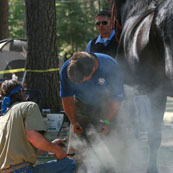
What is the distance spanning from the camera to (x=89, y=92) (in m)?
3.93

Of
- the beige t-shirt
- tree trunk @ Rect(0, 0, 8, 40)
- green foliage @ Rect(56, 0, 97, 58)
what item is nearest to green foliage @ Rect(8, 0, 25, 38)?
green foliage @ Rect(56, 0, 97, 58)

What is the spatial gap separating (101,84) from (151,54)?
0.68 m

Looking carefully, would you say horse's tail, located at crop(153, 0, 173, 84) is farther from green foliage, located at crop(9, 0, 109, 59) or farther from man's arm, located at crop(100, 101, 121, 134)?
green foliage, located at crop(9, 0, 109, 59)

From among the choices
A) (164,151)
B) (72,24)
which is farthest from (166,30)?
(72,24)

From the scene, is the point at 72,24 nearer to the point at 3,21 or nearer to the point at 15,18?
the point at 15,18

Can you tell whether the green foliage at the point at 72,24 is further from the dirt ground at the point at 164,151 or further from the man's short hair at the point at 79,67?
the man's short hair at the point at 79,67

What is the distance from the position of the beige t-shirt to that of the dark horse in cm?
142

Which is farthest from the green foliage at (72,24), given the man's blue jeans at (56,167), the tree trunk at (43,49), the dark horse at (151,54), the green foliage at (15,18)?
the man's blue jeans at (56,167)

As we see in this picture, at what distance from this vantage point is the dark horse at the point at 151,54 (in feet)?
12.5

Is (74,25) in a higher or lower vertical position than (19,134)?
lower

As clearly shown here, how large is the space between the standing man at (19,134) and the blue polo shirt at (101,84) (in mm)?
688

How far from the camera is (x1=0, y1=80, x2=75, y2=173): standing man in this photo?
10.2ft

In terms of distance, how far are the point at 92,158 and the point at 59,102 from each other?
411 centimetres

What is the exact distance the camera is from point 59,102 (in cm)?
802
